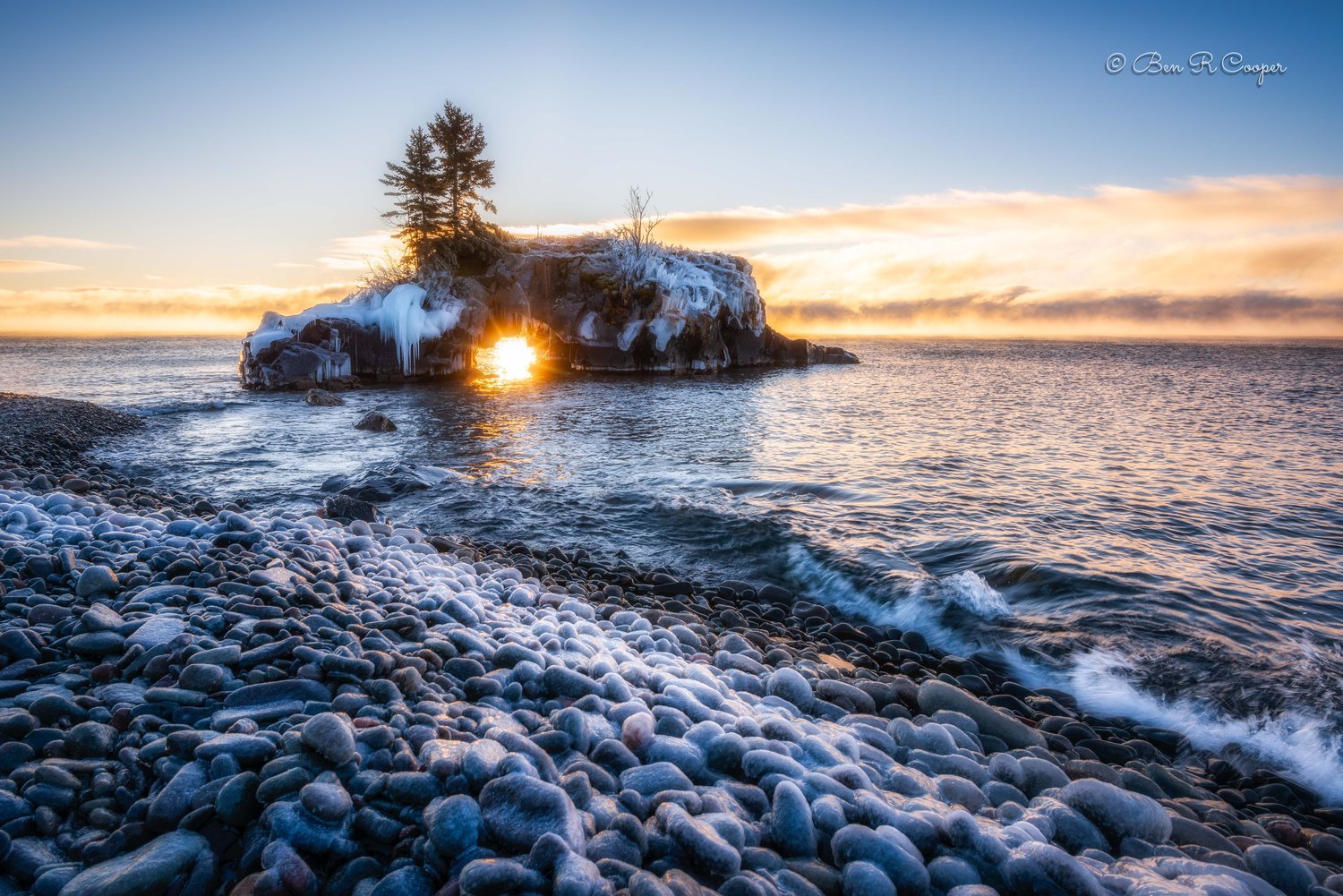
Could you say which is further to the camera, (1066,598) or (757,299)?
(757,299)

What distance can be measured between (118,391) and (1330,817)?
117 ft

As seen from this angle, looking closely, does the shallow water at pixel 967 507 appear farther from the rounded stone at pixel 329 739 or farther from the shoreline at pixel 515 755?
the rounded stone at pixel 329 739

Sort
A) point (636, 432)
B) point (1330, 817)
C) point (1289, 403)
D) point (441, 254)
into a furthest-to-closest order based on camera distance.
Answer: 1. point (441, 254)
2. point (1289, 403)
3. point (636, 432)
4. point (1330, 817)

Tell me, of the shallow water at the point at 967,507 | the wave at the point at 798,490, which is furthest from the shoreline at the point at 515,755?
the wave at the point at 798,490

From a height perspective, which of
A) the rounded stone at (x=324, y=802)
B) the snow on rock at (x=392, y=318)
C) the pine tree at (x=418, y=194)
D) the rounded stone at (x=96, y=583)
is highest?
the pine tree at (x=418, y=194)

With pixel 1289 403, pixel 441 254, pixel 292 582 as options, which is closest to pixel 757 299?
pixel 441 254

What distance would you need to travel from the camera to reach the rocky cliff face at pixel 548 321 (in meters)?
27.2

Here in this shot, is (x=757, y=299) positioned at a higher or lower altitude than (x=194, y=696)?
higher

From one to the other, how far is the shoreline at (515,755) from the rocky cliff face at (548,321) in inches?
997

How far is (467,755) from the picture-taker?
246 cm

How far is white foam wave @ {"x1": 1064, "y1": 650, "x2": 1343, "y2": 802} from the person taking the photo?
13.6 feet

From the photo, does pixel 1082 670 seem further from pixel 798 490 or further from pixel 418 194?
pixel 418 194

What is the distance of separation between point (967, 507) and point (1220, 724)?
17.1ft

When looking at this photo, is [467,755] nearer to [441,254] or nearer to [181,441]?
[181,441]
